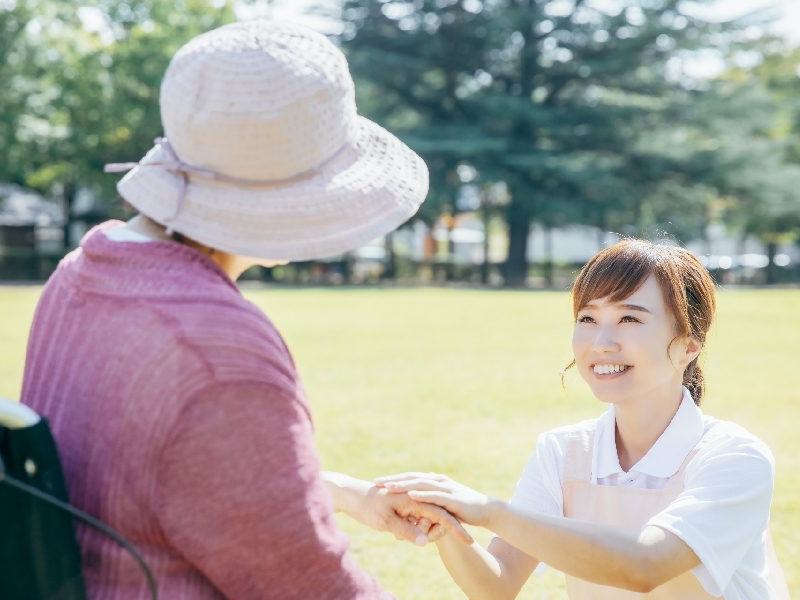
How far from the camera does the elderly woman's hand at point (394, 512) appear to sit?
6.98 feet

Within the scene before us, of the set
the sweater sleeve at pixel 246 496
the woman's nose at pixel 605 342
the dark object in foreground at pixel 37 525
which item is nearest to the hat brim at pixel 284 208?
the sweater sleeve at pixel 246 496

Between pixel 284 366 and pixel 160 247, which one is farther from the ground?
pixel 160 247

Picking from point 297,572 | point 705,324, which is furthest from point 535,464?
point 297,572

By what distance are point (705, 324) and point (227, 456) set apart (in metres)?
1.71

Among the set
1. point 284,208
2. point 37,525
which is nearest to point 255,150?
point 284,208

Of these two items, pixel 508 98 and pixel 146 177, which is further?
pixel 508 98

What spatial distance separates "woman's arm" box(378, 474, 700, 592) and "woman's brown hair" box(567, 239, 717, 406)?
664mm

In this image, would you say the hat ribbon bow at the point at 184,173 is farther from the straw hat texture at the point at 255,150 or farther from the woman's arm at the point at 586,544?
the woman's arm at the point at 586,544

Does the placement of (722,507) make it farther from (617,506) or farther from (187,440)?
(187,440)

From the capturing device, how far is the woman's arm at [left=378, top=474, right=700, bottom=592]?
2010 mm

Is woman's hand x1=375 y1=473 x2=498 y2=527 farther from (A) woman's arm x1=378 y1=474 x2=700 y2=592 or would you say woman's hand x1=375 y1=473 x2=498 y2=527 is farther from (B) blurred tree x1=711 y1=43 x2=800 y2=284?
(B) blurred tree x1=711 y1=43 x2=800 y2=284

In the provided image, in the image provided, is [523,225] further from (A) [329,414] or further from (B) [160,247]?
(B) [160,247]

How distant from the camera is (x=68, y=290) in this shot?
1.45 m

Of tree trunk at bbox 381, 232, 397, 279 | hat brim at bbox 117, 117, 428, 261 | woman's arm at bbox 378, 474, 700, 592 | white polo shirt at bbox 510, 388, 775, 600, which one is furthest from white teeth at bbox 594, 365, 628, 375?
tree trunk at bbox 381, 232, 397, 279
